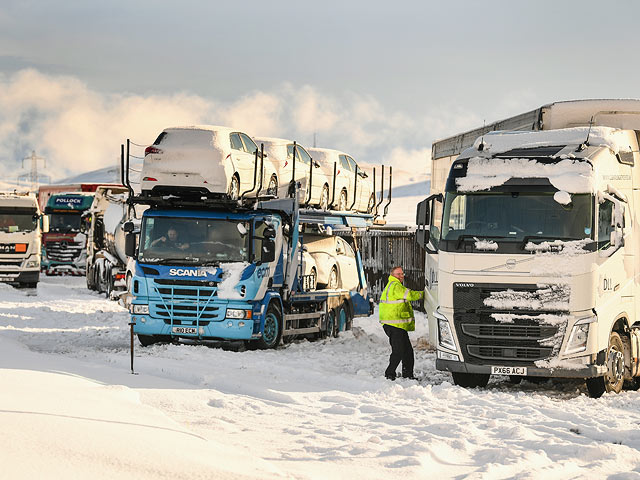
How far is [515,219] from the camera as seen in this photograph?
13000mm

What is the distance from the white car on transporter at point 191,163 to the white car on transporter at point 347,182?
4.40 meters

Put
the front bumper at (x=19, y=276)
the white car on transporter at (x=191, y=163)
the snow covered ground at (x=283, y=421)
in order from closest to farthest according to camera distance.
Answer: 1. the snow covered ground at (x=283, y=421)
2. the white car on transporter at (x=191, y=163)
3. the front bumper at (x=19, y=276)

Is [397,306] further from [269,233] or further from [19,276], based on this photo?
[19,276]

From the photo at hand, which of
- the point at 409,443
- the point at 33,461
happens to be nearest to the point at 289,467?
the point at 409,443

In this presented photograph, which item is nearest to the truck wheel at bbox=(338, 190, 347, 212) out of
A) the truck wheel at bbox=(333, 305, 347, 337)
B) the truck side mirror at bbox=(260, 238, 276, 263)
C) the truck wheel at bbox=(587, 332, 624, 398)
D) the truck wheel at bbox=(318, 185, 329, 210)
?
the truck wheel at bbox=(318, 185, 329, 210)

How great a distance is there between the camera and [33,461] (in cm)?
729

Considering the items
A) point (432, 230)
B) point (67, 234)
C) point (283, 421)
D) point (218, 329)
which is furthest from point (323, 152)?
point (67, 234)

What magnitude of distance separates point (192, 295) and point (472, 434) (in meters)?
8.44

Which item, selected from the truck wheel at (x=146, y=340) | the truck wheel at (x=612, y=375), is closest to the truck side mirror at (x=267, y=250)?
the truck wheel at (x=146, y=340)

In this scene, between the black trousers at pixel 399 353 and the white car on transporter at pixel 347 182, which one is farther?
the white car on transporter at pixel 347 182

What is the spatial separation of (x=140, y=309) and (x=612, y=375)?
27.1 feet

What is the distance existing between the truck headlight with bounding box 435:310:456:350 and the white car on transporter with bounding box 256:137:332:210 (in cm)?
667

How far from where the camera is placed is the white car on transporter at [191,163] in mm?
17625

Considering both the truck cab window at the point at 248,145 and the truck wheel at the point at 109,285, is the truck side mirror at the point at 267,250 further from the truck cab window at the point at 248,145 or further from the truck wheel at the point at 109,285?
the truck wheel at the point at 109,285
